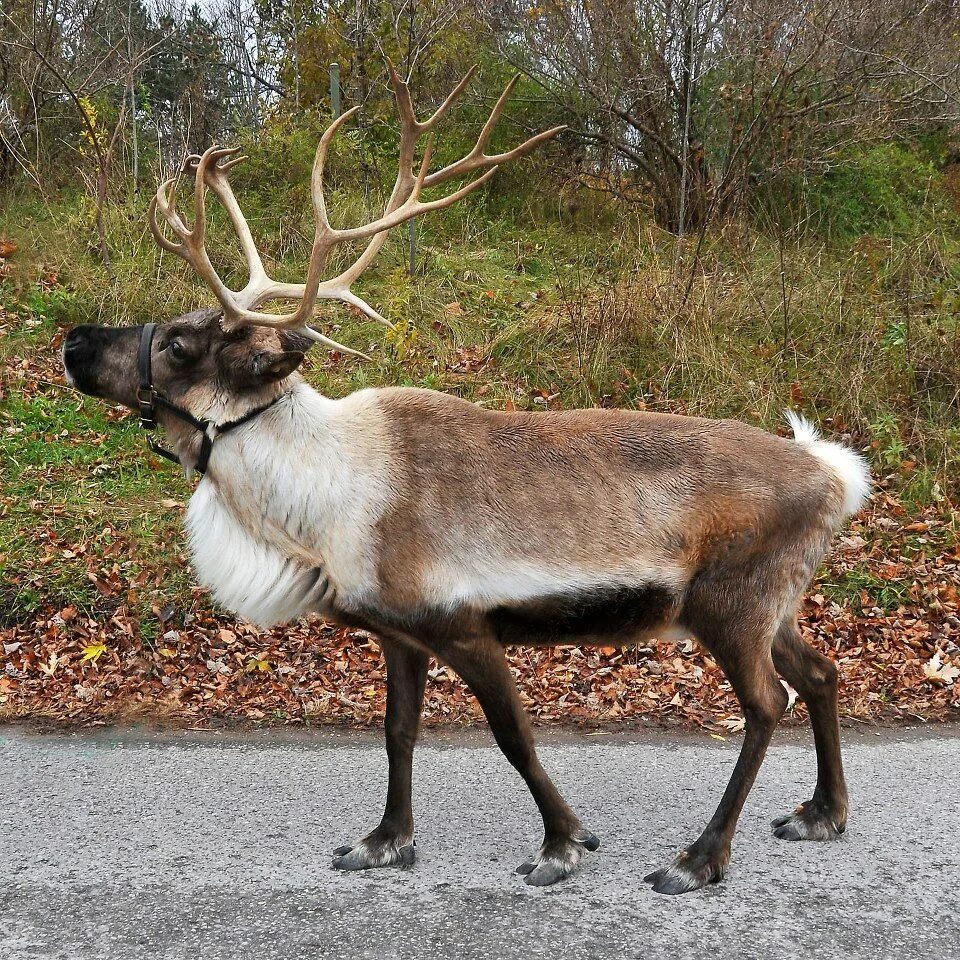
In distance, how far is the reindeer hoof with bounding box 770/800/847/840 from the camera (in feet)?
13.0

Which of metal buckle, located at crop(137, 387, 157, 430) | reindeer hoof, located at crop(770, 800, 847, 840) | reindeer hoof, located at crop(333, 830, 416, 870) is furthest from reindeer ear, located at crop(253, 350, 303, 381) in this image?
reindeer hoof, located at crop(770, 800, 847, 840)

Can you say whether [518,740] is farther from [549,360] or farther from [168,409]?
[549,360]

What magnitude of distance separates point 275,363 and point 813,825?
2722mm

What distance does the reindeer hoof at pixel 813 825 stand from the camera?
3.96 metres

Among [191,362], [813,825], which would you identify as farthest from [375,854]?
[191,362]

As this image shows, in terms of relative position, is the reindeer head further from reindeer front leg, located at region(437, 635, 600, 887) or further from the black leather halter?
reindeer front leg, located at region(437, 635, 600, 887)

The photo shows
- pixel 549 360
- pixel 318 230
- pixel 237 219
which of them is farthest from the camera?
pixel 549 360

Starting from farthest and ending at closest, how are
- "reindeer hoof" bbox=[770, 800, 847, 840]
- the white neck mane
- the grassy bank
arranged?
the grassy bank
"reindeer hoof" bbox=[770, 800, 847, 840]
the white neck mane

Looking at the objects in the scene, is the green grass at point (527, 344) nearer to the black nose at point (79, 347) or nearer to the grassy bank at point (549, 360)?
the grassy bank at point (549, 360)

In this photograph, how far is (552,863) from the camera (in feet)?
12.0

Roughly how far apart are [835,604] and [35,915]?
4863mm

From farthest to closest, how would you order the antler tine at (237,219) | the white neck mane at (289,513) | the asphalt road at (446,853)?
1. the antler tine at (237,219)
2. the white neck mane at (289,513)
3. the asphalt road at (446,853)

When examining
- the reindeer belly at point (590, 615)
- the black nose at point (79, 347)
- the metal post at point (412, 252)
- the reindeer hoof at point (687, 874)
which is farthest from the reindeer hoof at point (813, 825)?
the metal post at point (412, 252)

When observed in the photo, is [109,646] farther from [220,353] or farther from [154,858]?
[220,353]
